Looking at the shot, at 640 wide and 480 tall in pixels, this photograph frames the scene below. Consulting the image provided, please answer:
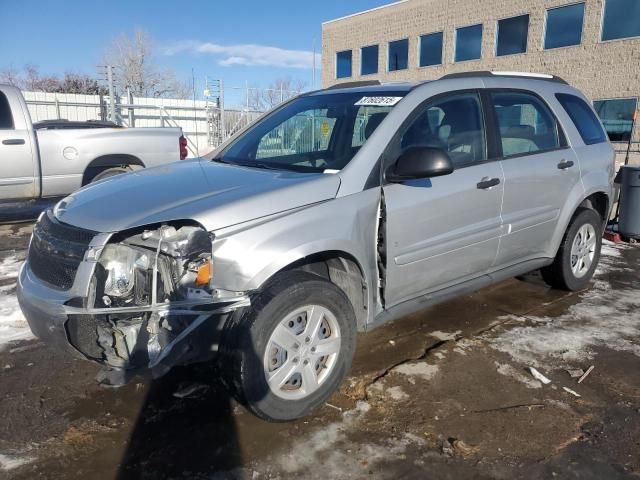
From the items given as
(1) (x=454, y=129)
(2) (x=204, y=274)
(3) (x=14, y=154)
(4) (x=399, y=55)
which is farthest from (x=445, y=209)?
(4) (x=399, y=55)

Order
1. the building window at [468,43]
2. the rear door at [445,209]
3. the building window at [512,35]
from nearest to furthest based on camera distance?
1. the rear door at [445,209]
2. the building window at [512,35]
3. the building window at [468,43]

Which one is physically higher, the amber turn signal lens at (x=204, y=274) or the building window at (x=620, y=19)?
the building window at (x=620, y=19)

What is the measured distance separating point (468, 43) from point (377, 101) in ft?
73.3

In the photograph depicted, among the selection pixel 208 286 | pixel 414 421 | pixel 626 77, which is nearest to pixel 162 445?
pixel 208 286

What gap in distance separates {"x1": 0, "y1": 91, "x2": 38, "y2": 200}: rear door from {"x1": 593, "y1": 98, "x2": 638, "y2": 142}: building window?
59.2 ft

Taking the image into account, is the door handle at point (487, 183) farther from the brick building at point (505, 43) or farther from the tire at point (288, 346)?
the brick building at point (505, 43)

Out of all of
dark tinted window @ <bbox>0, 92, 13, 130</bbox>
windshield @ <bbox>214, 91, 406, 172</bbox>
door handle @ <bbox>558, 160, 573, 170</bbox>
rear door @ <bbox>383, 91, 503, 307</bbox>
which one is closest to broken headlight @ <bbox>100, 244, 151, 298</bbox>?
windshield @ <bbox>214, 91, 406, 172</bbox>

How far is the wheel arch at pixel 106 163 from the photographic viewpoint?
7676 millimetres

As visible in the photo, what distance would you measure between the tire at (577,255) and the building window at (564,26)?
17.9m

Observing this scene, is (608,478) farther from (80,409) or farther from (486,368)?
(80,409)

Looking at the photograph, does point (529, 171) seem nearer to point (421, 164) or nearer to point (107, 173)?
point (421, 164)

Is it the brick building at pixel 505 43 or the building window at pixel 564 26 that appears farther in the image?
the building window at pixel 564 26

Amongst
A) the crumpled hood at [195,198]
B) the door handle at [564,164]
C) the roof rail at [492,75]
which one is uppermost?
the roof rail at [492,75]

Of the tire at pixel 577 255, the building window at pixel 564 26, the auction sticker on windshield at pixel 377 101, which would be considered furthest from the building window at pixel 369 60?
the auction sticker on windshield at pixel 377 101
